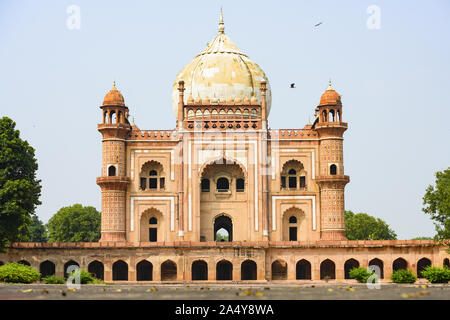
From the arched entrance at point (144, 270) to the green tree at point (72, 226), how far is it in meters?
26.9

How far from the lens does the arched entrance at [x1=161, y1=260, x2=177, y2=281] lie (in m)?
44.8

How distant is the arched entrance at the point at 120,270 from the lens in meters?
45.0

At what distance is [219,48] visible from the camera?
53.6m

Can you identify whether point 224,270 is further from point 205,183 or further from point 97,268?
point 97,268

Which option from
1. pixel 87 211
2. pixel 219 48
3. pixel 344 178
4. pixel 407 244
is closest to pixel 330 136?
pixel 344 178

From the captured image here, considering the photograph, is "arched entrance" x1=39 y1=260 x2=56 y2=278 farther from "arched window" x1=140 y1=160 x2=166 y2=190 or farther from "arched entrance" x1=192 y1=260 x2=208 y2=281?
"arched entrance" x1=192 y1=260 x2=208 y2=281

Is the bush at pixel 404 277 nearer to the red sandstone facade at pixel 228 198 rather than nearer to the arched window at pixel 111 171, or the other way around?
the red sandstone facade at pixel 228 198

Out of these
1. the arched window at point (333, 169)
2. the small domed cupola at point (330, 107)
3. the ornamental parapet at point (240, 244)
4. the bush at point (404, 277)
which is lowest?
the bush at point (404, 277)

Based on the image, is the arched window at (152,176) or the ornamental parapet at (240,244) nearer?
the ornamental parapet at (240,244)

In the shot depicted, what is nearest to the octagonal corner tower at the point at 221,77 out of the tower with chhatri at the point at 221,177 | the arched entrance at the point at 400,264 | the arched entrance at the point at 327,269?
the tower with chhatri at the point at 221,177

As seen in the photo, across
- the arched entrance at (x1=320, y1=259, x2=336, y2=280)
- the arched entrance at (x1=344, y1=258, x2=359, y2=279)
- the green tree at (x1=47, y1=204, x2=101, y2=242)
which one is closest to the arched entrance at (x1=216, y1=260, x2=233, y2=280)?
the arched entrance at (x1=320, y1=259, x2=336, y2=280)

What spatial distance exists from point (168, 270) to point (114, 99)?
11547 millimetres

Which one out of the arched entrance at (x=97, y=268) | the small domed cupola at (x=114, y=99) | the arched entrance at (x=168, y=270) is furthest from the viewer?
the small domed cupola at (x=114, y=99)

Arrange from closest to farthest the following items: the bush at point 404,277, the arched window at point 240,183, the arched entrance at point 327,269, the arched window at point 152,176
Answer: the bush at point 404,277
the arched entrance at point 327,269
the arched window at point 152,176
the arched window at point 240,183
